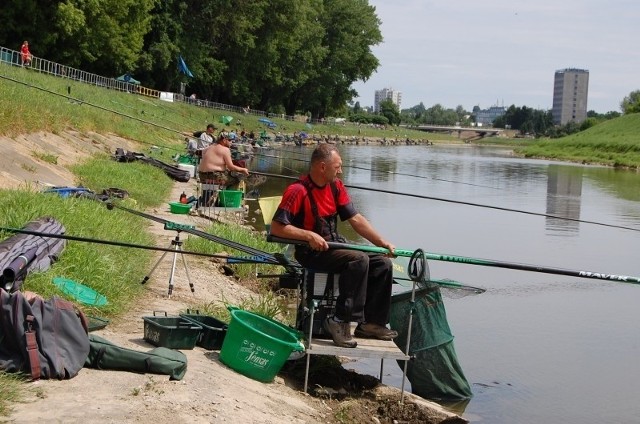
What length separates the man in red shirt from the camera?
22.5 ft

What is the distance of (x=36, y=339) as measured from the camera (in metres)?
5.52

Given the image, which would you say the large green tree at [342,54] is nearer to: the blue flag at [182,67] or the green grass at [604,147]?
the green grass at [604,147]

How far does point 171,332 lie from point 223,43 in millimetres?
64391

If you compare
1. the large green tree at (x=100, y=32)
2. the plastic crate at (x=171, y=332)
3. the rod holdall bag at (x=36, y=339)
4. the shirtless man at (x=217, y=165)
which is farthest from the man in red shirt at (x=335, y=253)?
the large green tree at (x=100, y=32)

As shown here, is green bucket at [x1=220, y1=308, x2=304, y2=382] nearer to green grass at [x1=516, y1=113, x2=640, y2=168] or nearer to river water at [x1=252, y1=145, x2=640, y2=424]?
river water at [x1=252, y1=145, x2=640, y2=424]

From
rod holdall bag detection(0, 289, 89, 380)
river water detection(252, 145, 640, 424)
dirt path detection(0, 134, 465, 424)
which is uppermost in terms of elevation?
rod holdall bag detection(0, 289, 89, 380)

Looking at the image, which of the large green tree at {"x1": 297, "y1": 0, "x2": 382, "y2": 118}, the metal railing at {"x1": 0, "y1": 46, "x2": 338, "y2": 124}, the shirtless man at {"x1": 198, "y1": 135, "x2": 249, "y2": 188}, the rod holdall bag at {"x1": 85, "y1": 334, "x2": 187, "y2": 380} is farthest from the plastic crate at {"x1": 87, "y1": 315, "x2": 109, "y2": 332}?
the large green tree at {"x1": 297, "y1": 0, "x2": 382, "y2": 118}

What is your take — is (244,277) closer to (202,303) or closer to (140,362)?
(202,303)

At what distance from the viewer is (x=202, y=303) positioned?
29.3ft

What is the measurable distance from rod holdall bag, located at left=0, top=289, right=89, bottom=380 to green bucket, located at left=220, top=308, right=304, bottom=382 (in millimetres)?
1268

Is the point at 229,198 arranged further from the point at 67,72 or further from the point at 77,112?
the point at 67,72

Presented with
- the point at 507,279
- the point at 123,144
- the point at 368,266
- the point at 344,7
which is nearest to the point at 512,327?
the point at 507,279

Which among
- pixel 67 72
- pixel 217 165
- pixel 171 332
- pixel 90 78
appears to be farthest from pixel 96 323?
pixel 90 78

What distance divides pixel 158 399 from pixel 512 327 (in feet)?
21.3
